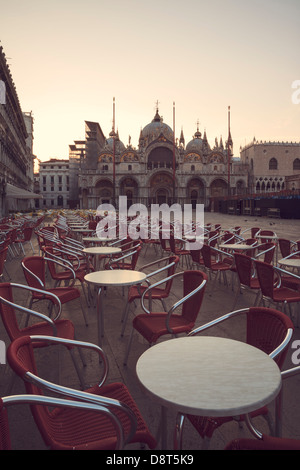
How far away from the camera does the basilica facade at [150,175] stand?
61312 millimetres

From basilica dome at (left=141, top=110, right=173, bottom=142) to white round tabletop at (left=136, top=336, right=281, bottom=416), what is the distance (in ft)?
219

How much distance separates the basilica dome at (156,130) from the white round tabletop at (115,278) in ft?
213

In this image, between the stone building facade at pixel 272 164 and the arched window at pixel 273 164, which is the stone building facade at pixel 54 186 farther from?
the arched window at pixel 273 164

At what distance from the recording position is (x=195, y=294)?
115 inches

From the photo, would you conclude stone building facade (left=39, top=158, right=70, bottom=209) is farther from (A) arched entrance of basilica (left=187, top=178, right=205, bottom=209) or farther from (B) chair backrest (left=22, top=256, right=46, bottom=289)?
(B) chair backrest (left=22, top=256, right=46, bottom=289)

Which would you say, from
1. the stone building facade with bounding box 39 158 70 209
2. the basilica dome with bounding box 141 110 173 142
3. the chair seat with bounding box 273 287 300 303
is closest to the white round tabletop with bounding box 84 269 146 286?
the chair seat with bounding box 273 287 300 303

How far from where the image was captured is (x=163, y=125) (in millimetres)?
70188

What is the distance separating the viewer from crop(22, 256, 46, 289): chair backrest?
11.9 ft

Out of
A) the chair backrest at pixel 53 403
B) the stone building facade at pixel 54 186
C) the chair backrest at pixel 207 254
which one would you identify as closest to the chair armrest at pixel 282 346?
the chair backrest at pixel 53 403

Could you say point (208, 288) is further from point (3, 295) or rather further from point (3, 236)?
point (3, 236)

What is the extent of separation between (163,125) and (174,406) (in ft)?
240

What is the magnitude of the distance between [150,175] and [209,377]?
62.0 meters

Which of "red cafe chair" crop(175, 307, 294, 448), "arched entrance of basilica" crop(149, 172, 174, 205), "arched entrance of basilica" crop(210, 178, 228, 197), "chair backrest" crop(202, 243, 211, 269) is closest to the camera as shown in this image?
"red cafe chair" crop(175, 307, 294, 448)
